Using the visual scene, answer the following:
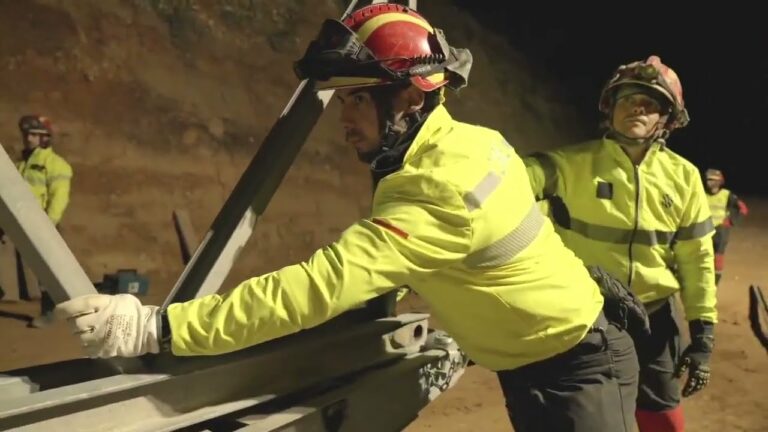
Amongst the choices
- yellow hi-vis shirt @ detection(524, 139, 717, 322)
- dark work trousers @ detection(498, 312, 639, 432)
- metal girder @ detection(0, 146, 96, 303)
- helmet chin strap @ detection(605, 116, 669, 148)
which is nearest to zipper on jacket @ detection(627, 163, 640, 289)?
yellow hi-vis shirt @ detection(524, 139, 717, 322)

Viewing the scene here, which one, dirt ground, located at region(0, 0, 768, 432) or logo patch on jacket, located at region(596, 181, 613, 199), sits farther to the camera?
dirt ground, located at region(0, 0, 768, 432)

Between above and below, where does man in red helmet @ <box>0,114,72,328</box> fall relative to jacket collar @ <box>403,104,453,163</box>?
above

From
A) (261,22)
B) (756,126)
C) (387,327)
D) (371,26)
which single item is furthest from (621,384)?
(756,126)

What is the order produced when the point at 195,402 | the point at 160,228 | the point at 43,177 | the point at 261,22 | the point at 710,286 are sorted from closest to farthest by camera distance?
the point at 195,402
the point at 710,286
the point at 43,177
the point at 160,228
the point at 261,22

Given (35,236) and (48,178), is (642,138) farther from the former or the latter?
(48,178)

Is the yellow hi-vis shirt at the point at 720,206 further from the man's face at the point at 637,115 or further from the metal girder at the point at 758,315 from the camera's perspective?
the man's face at the point at 637,115

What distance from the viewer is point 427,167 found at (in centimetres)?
165

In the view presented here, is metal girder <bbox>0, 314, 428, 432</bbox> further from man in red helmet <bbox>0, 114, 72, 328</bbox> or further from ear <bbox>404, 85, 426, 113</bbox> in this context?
man in red helmet <bbox>0, 114, 72, 328</bbox>

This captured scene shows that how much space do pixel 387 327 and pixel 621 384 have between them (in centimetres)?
69

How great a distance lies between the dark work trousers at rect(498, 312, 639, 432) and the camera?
1963mm

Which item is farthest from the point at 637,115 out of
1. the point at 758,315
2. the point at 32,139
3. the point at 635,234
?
the point at 32,139

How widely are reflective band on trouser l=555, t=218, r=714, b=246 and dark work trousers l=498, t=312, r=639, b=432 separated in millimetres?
678

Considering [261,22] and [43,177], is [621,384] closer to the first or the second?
[43,177]

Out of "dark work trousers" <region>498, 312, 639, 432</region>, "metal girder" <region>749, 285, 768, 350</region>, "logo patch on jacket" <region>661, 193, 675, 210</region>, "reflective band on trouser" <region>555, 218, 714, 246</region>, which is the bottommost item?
"metal girder" <region>749, 285, 768, 350</region>
